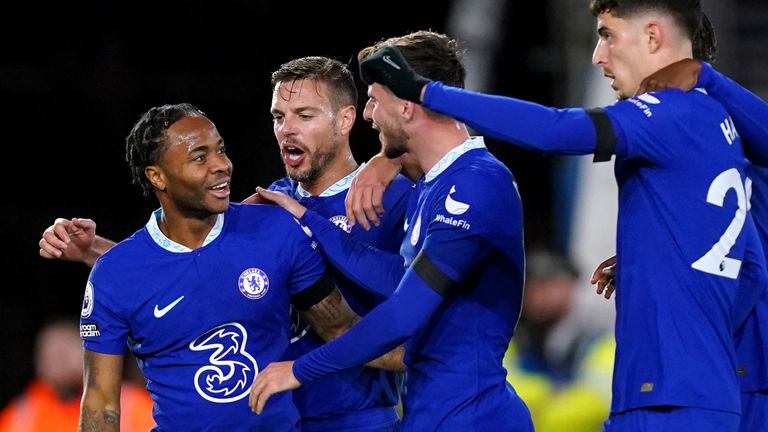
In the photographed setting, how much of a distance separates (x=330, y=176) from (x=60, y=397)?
3.41 m

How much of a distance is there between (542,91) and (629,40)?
777 cm

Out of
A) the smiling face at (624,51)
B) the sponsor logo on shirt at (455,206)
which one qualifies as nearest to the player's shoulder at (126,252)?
the sponsor logo on shirt at (455,206)

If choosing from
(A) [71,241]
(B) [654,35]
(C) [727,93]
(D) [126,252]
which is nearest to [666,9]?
(B) [654,35]

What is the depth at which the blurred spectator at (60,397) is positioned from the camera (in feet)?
24.0

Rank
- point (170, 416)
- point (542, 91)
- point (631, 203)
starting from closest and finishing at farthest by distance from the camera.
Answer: point (631, 203)
point (170, 416)
point (542, 91)

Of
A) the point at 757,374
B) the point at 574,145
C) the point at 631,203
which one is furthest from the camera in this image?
the point at 757,374

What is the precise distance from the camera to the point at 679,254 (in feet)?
11.1

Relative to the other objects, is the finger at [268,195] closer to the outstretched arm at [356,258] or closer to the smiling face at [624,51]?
the outstretched arm at [356,258]

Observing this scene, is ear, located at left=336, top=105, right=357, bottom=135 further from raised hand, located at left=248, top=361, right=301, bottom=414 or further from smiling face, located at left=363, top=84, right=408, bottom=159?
raised hand, located at left=248, top=361, right=301, bottom=414

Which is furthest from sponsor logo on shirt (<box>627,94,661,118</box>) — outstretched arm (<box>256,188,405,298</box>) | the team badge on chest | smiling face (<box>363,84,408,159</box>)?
the team badge on chest

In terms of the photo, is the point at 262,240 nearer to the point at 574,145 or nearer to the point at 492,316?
the point at 492,316

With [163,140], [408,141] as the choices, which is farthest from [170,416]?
[408,141]

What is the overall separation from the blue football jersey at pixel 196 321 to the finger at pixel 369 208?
352mm

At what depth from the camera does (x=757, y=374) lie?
3.78 meters
